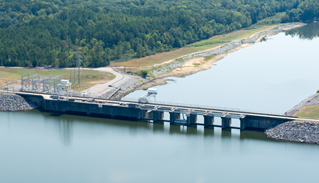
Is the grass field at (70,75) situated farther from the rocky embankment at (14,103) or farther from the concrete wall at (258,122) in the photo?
the concrete wall at (258,122)

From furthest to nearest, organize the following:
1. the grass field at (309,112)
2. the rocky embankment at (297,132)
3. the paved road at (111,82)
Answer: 1. the paved road at (111,82)
2. the grass field at (309,112)
3. the rocky embankment at (297,132)

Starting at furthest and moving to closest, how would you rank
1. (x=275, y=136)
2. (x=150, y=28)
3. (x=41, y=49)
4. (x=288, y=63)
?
(x=150, y=28), (x=288, y=63), (x=41, y=49), (x=275, y=136)

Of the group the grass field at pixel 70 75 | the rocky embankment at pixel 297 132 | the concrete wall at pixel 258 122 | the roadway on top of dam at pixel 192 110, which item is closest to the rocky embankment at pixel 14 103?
the grass field at pixel 70 75

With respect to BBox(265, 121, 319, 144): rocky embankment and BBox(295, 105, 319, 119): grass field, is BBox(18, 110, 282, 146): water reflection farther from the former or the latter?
BBox(295, 105, 319, 119): grass field

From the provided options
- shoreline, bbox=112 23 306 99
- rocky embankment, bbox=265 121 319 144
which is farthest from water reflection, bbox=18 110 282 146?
shoreline, bbox=112 23 306 99

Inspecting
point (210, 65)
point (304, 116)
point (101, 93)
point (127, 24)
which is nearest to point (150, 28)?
point (127, 24)

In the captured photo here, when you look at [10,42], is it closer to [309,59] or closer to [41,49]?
[41,49]
